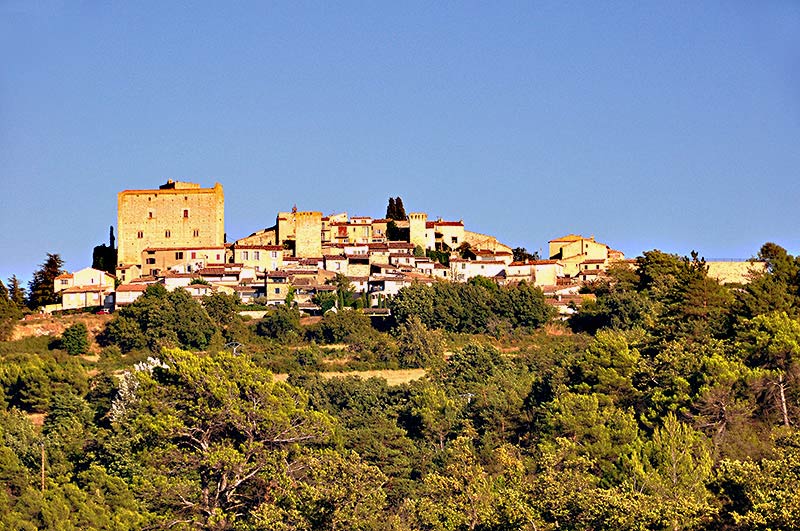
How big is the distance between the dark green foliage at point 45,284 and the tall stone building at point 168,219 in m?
2.76

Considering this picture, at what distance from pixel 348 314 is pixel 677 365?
24.4 meters

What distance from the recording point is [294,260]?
81375 millimetres

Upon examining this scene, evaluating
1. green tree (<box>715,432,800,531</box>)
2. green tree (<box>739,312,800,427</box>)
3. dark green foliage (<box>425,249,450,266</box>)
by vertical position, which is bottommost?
green tree (<box>715,432,800,531</box>)

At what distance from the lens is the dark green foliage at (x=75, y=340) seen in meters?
70.2

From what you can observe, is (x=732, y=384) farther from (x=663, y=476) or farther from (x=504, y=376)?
(x=504, y=376)

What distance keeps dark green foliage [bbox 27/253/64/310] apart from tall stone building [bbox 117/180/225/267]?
2.76 metres

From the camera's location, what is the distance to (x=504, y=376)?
64062 millimetres

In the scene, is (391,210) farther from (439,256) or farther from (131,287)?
(131,287)

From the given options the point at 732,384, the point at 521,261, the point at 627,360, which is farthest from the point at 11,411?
the point at 521,261

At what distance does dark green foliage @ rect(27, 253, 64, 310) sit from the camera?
78188mm

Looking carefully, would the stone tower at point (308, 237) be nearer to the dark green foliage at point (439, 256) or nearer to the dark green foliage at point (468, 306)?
the dark green foliage at point (439, 256)

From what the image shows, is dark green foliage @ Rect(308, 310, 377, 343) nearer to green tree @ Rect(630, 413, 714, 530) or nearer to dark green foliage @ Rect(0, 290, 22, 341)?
dark green foliage @ Rect(0, 290, 22, 341)

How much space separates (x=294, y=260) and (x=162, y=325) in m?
12.0

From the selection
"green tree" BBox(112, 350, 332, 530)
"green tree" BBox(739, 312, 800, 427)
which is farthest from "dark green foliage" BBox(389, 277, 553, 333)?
"green tree" BBox(112, 350, 332, 530)
